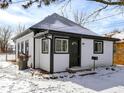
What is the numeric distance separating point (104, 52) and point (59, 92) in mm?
8935

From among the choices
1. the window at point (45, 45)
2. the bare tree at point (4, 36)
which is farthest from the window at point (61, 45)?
the bare tree at point (4, 36)

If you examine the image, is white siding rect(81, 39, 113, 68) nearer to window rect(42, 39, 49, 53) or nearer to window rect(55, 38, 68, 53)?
window rect(55, 38, 68, 53)

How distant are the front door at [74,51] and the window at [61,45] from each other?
47 centimetres

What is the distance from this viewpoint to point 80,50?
46.4 feet

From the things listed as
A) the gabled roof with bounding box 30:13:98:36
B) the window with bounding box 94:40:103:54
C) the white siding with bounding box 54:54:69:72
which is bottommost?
the white siding with bounding box 54:54:69:72

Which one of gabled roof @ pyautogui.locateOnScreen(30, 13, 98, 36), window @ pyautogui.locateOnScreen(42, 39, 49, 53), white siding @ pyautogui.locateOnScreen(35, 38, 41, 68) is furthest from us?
white siding @ pyautogui.locateOnScreen(35, 38, 41, 68)

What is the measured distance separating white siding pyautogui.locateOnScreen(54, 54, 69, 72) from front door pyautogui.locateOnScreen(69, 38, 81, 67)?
2.04 ft

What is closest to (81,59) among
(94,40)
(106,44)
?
(94,40)

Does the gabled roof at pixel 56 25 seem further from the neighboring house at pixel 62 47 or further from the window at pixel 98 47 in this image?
the window at pixel 98 47

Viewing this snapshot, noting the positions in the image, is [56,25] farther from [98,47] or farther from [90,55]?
[98,47]

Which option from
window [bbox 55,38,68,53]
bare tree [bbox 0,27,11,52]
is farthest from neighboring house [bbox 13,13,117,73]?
bare tree [bbox 0,27,11,52]

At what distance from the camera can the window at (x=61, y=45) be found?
41.7 ft

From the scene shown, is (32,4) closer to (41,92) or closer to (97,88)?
(41,92)

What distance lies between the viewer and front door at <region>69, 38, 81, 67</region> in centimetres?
1365
